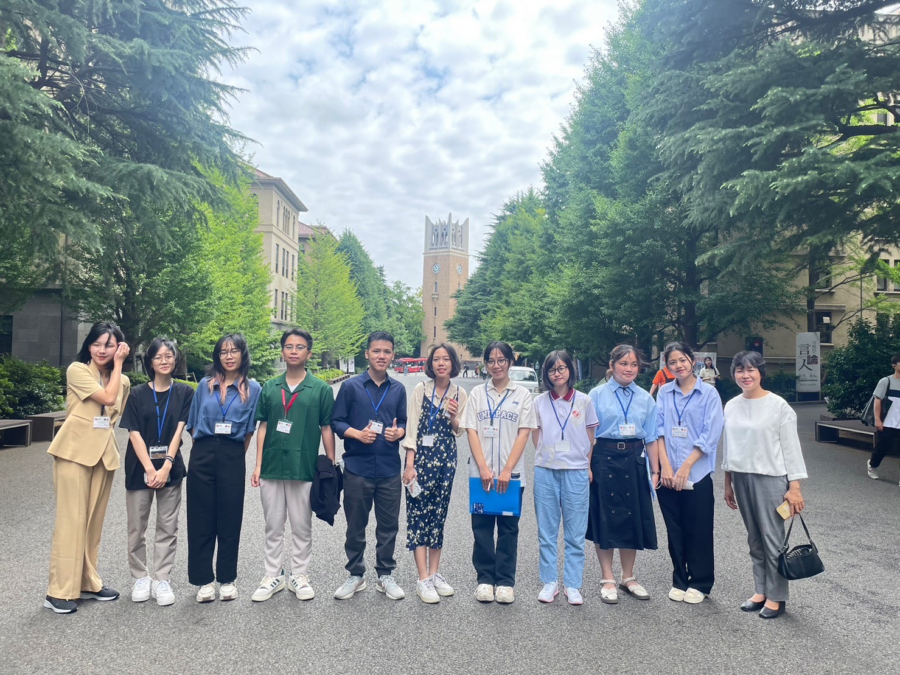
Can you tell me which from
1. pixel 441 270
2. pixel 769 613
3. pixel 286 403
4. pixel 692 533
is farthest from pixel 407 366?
pixel 769 613

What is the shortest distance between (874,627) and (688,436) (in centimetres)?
155

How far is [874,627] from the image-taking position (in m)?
4.25

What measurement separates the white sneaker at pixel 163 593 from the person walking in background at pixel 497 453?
6.53ft

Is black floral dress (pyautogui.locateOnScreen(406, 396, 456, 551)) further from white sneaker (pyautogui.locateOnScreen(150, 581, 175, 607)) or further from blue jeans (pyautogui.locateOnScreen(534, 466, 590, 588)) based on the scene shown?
white sneaker (pyautogui.locateOnScreen(150, 581, 175, 607))

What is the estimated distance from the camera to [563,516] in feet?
15.8

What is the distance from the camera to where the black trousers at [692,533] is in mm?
4734

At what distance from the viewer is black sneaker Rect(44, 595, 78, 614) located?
169 inches

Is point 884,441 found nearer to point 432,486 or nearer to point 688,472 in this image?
point 688,472

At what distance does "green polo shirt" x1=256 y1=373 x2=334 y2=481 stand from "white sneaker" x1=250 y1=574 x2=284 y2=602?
0.68 m

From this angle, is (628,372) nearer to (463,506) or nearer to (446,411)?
(446,411)

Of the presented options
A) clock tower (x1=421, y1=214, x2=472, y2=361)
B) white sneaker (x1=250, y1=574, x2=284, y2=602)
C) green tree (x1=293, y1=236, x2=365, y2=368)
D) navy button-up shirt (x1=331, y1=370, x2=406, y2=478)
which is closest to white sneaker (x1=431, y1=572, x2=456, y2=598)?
navy button-up shirt (x1=331, y1=370, x2=406, y2=478)

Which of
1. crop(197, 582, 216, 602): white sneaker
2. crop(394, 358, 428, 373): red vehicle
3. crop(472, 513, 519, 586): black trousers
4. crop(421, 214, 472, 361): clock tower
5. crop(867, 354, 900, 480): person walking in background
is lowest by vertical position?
crop(394, 358, 428, 373): red vehicle

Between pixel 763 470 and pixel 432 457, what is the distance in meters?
2.21

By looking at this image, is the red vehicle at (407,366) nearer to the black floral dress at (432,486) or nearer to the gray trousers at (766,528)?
the black floral dress at (432,486)
